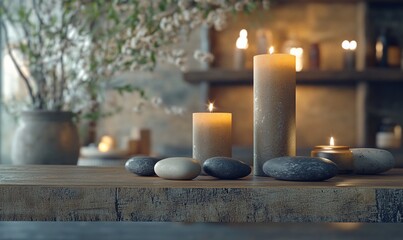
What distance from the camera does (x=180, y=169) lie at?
0.98m

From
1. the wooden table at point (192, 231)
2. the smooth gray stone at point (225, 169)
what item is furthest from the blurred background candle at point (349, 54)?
the smooth gray stone at point (225, 169)

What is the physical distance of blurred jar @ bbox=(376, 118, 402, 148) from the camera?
3170 mm

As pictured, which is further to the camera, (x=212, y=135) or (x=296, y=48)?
(x=296, y=48)

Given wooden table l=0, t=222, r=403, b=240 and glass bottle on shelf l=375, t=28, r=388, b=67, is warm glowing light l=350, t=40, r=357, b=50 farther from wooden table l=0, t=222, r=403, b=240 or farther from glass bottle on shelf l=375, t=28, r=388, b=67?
wooden table l=0, t=222, r=403, b=240

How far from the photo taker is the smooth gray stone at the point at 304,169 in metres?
0.95

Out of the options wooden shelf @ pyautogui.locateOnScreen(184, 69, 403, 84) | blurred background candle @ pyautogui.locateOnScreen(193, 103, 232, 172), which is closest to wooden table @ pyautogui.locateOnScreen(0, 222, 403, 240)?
wooden shelf @ pyautogui.locateOnScreen(184, 69, 403, 84)

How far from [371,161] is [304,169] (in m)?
0.20

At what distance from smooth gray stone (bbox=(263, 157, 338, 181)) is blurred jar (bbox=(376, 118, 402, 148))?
2298mm

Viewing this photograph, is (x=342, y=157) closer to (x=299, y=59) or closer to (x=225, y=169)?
(x=225, y=169)

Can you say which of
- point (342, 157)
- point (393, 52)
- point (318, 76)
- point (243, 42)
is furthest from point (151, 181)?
point (393, 52)

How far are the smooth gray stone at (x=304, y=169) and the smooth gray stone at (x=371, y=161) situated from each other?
0.16 metres

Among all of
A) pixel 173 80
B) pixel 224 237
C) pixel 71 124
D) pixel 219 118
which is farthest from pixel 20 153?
pixel 173 80

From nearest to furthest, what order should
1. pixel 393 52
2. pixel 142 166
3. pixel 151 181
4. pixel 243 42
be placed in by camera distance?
1. pixel 151 181
2. pixel 142 166
3. pixel 243 42
4. pixel 393 52

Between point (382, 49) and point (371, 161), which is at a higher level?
point (382, 49)
